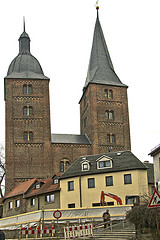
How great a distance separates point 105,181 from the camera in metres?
47.3

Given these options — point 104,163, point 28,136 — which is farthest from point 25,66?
point 104,163

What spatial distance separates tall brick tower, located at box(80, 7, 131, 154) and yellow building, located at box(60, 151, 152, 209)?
21.0m

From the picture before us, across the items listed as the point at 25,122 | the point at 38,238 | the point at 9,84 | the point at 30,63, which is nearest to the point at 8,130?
the point at 25,122

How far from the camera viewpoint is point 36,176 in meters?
66.4

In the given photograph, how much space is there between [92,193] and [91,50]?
42.3m

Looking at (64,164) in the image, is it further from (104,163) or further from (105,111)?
(104,163)

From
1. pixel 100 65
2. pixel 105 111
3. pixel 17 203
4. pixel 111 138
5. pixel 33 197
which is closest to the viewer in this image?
pixel 33 197

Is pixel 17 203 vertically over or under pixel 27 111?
under

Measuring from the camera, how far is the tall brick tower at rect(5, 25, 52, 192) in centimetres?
6675

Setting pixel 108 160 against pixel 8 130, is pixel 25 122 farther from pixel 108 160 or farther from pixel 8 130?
pixel 108 160

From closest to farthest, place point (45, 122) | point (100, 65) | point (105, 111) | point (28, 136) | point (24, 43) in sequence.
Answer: point (28, 136)
point (45, 122)
point (105, 111)
point (24, 43)
point (100, 65)

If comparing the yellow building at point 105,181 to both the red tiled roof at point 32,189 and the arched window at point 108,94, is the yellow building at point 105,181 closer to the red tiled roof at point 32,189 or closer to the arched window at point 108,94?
the red tiled roof at point 32,189

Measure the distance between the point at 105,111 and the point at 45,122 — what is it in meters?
10.9

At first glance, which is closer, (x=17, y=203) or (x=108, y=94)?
(x=17, y=203)
